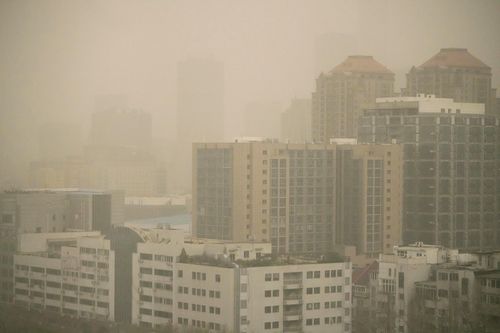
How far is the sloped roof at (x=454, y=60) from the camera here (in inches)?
685

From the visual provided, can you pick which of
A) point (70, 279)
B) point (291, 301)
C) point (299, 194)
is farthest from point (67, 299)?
point (299, 194)

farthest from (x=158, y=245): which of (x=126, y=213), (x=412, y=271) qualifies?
(x=126, y=213)

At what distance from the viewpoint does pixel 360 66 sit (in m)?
18.3

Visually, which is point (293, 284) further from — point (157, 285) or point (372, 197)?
point (372, 197)

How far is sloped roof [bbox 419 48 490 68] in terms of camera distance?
17.4 meters

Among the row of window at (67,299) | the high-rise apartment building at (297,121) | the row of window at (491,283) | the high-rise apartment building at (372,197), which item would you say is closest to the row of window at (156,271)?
the row of window at (67,299)

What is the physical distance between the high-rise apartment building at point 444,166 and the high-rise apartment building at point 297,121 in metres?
1.24

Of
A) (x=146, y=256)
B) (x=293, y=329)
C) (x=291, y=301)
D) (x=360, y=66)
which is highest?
(x=360, y=66)

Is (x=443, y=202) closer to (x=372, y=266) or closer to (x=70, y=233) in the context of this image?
(x=372, y=266)

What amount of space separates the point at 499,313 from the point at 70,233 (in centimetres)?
461

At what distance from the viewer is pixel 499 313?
10.2 meters

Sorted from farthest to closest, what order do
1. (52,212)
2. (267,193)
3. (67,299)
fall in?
(267,193)
(52,212)
(67,299)

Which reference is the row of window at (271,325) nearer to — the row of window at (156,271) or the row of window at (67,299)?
the row of window at (156,271)

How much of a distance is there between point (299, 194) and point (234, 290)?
5.19m
